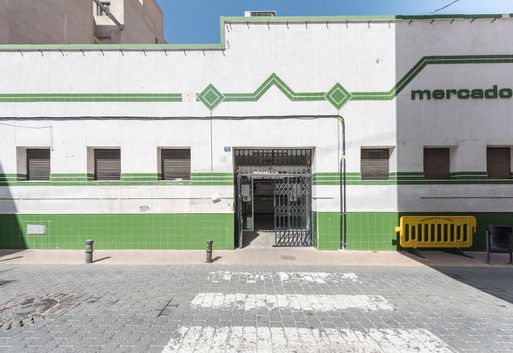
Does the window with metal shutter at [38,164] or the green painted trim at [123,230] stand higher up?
the window with metal shutter at [38,164]

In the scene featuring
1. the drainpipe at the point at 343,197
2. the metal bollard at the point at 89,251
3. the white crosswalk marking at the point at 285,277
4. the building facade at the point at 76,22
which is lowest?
the white crosswalk marking at the point at 285,277

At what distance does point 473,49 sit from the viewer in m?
8.80

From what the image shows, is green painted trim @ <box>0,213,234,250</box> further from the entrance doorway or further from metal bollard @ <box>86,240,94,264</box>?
metal bollard @ <box>86,240,94,264</box>

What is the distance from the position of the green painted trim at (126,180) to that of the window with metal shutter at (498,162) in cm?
839

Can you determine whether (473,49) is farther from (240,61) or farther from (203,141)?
(203,141)

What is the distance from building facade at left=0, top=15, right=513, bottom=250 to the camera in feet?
29.0

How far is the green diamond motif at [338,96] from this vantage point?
29.2 feet

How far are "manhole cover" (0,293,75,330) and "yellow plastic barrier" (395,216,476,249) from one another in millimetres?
8549

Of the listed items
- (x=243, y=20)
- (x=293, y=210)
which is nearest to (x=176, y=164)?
(x=293, y=210)

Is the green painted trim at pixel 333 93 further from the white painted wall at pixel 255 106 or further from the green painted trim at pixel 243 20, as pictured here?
the green painted trim at pixel 243 20

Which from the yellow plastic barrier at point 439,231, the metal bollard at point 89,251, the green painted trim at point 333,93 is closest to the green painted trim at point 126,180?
the metal bollard at point 89,251

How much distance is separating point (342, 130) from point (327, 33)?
3.15m

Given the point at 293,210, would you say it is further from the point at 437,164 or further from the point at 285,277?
the point at 437,164

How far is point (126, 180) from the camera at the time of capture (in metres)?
8.92
